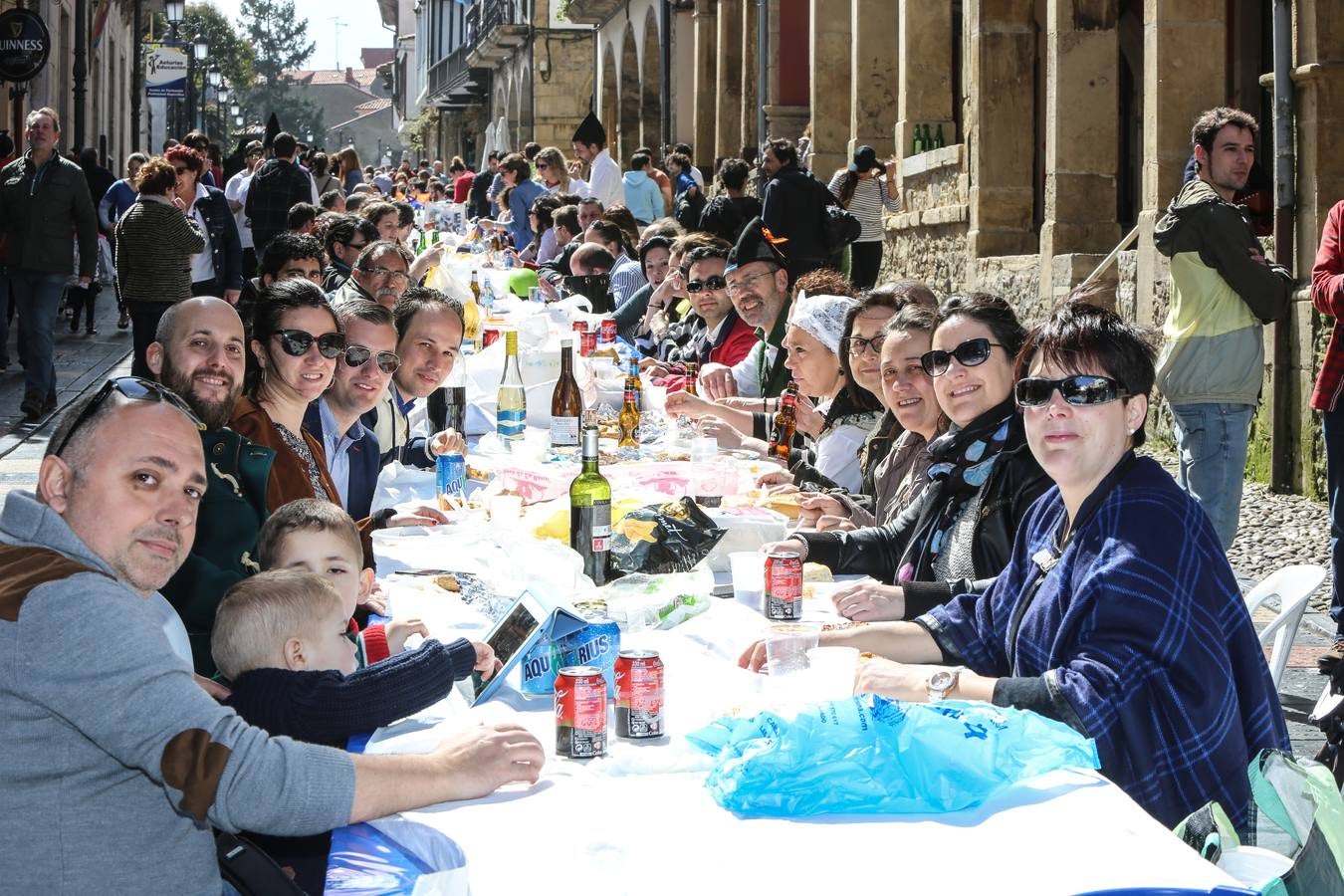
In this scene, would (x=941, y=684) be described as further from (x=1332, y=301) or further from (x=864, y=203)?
(x=864, y=203)

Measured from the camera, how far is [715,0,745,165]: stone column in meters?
21.2

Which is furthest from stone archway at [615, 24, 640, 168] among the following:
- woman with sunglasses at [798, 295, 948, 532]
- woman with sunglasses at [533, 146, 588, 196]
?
woman with sunglasses at [798, 295, 948, 532]

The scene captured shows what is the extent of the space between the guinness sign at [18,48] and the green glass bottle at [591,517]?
41.6 ft

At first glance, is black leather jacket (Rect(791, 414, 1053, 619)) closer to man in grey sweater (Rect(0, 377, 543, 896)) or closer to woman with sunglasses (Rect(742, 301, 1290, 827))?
woman with sunglasses (Rect(742, 301, 1290, 827))

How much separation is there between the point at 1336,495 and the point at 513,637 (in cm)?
362

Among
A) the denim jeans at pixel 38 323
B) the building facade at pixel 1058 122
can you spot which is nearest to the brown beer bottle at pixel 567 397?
the building facade at pixel 1058 122

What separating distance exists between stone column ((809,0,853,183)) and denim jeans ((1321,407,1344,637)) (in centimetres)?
1213

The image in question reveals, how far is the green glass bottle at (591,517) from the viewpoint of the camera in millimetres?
3842

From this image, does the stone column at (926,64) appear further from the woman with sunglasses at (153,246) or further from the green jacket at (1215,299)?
the green jacket at (1215,299)

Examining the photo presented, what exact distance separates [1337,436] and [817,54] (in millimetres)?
12540

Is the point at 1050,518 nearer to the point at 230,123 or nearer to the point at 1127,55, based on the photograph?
the point at 1127,55

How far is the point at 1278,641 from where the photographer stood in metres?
3.74

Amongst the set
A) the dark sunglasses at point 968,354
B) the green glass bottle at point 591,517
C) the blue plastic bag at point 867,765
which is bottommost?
the blue plastic bag at point 867,765

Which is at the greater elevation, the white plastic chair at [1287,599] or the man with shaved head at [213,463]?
the man with shaved head at [213,463]
